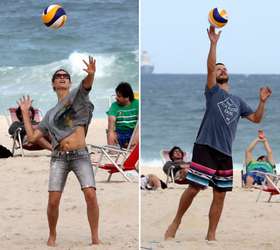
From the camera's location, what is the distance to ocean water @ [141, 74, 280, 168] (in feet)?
102

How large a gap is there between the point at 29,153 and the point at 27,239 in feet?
23.5

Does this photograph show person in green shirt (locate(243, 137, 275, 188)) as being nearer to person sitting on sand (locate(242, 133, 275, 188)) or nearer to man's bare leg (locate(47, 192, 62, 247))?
person sitting on sand (locate(242, 133, 275, 188))

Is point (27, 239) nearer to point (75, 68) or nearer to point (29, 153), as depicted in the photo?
point (29, 153)

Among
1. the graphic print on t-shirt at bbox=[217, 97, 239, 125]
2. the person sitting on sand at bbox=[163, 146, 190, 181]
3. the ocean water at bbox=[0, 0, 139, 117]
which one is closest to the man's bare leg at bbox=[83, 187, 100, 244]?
the graphic print on t-shirt at bbox=[217, 97, 239, 125]

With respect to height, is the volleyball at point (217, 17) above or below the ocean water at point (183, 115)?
above

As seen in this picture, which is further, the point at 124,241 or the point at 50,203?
the point at 124,241

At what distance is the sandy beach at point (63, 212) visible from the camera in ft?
20.3

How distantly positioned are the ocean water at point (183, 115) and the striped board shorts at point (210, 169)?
1750 cm

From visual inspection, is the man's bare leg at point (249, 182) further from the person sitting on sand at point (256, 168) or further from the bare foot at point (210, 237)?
the bare foot at point (210, 237)

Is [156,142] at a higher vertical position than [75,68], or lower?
lower

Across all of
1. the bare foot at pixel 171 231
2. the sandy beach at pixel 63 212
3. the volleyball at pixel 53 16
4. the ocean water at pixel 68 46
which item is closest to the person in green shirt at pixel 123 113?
the sandy beach at pixel 63 212

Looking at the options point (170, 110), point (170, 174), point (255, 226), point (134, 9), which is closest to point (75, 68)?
point (134, 9)

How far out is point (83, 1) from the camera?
36000 mm

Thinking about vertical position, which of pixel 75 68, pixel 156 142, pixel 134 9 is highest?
pixel 134 9
